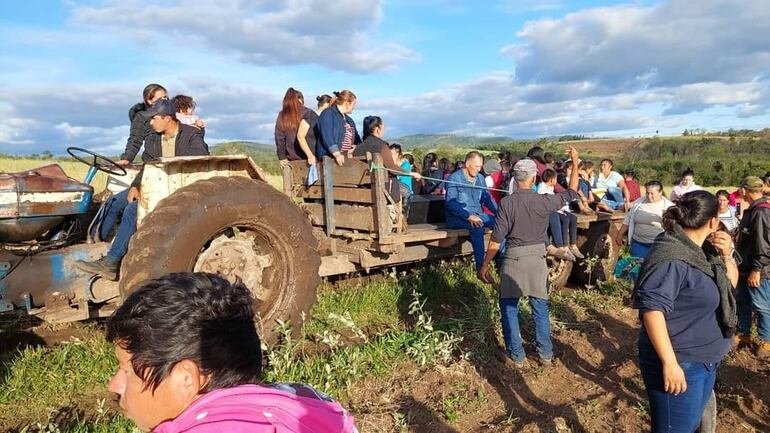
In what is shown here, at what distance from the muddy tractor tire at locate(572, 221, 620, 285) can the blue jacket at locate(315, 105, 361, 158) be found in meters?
3.80

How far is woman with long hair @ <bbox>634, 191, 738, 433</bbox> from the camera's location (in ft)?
9.03

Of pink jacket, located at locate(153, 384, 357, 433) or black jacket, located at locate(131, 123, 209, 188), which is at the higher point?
black jacket, located at locate(131, 123, 209, 188)

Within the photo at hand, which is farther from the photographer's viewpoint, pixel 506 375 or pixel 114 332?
pixel 506 375

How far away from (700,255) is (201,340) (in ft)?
8.33

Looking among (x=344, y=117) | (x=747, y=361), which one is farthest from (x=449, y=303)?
(x=747, y=361)

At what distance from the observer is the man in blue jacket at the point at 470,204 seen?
5.96m

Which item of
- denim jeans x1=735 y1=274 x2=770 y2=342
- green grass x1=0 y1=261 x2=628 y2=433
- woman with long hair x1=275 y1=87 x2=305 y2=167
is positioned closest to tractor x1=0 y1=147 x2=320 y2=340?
green grass x1=0 y1=261 x2=628 y2=433

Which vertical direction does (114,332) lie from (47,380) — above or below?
above

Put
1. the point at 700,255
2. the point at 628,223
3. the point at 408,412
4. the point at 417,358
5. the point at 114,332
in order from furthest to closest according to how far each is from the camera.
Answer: the point at 628,223, the point at 417,358, the point at 408,412, the point at 700,255, the point at 114,332

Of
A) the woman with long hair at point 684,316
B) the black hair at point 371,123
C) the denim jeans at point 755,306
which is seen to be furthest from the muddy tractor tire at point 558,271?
the woman with long hair at point 684,316

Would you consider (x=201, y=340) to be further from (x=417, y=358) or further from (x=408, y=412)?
(x=417, y=358)

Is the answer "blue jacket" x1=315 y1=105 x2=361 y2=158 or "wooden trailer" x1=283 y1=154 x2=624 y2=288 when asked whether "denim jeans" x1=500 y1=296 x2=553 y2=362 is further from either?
"blue jacket" x1=315 y1=105 x2=361 y2=158

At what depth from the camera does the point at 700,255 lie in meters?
2.86

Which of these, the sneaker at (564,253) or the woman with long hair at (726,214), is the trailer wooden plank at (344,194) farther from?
the woman with long hair at (726,214)
